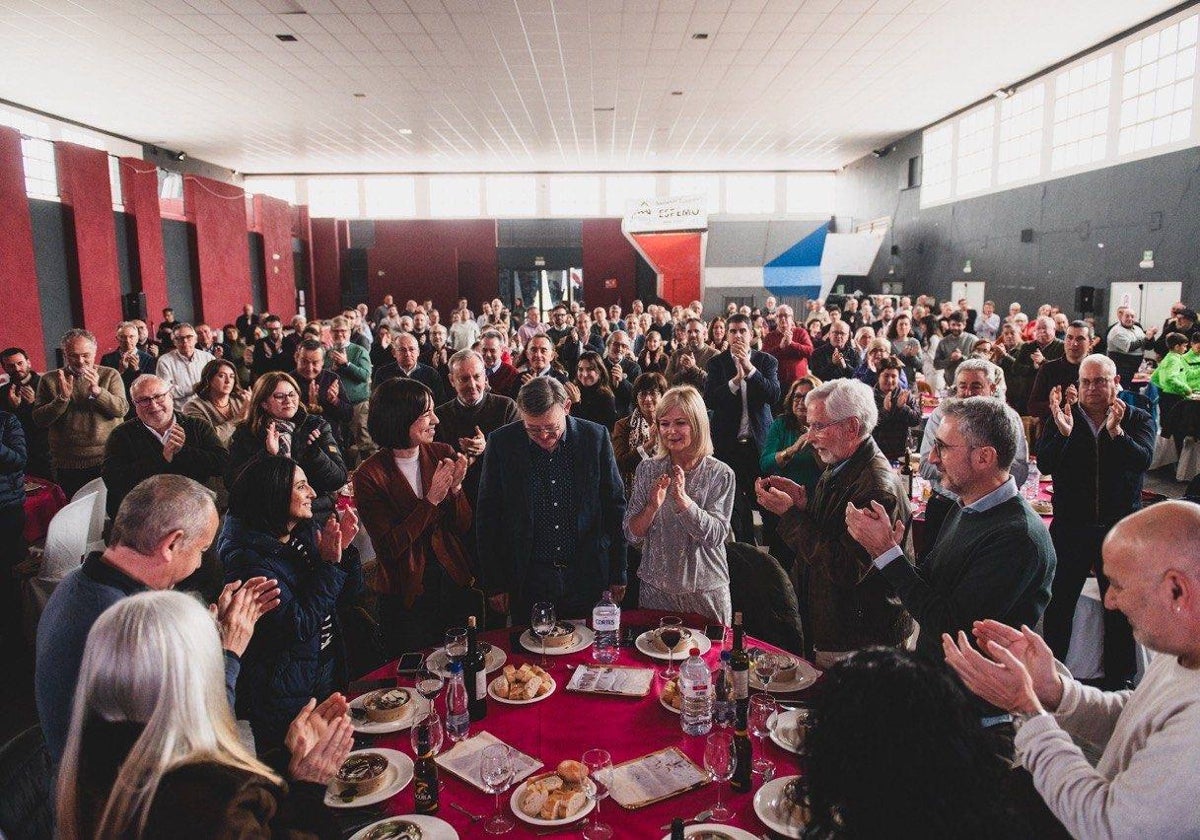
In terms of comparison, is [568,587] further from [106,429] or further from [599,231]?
[599,231]

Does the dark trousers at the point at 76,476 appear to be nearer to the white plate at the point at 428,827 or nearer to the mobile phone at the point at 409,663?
the mobile phone at the point at 409,663

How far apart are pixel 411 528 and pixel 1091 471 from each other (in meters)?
3.88

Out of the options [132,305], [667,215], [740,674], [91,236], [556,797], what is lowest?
[556,797]

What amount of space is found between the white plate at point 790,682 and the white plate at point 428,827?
116 cm

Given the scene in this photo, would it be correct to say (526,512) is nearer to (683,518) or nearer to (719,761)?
(683,518)

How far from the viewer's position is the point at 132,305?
1332cm

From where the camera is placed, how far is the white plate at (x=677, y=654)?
9.22 feet

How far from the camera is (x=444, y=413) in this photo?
16.8 ft

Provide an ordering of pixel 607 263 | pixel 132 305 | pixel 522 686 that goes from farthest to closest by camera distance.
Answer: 1. pixel 607 263
2. pixel 132 305
3. pixel 522 686

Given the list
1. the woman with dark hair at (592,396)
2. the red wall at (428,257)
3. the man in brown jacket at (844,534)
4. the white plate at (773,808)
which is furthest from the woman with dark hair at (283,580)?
the red wall at (428,257)

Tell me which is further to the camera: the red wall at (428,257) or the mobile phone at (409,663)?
the red wall at (428,257)

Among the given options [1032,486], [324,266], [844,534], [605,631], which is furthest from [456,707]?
[324,266]

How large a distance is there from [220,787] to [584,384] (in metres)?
4.79

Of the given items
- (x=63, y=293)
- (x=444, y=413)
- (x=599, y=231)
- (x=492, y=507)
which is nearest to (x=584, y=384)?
(x=444, y=413)
